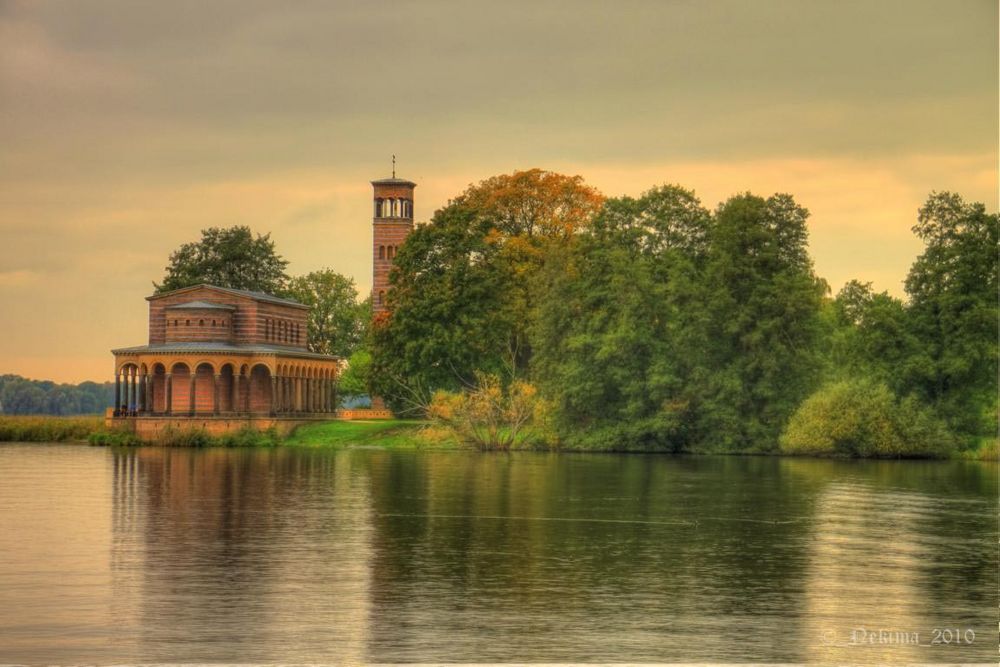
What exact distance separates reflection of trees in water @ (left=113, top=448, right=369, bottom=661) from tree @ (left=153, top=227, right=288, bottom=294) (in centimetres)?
6703

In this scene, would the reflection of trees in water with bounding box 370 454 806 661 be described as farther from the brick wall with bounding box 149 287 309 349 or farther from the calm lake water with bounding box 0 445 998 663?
the brick wall with bounding box 149 287 309 349

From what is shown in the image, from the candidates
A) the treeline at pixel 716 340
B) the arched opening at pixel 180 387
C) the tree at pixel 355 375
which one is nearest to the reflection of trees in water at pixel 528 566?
the treeline at pixel 716 340

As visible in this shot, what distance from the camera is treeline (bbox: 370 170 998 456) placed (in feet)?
239

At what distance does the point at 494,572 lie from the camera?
2519cm

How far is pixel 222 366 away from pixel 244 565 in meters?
72.4

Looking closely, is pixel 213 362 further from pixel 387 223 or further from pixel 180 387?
pixel 387 223

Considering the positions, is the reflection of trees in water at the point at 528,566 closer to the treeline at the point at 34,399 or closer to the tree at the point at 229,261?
the tree at the point at 229,261

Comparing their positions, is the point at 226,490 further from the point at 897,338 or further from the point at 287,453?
the point at 897,338

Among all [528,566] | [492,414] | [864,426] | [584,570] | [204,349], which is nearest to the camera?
[584,570]

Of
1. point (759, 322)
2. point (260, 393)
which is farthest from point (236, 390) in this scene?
point (759, 322)

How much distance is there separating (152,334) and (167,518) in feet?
219

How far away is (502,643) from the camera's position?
18562mm

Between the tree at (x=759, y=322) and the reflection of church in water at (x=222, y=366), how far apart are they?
91.5ft

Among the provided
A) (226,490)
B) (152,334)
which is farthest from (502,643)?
(152,334)
